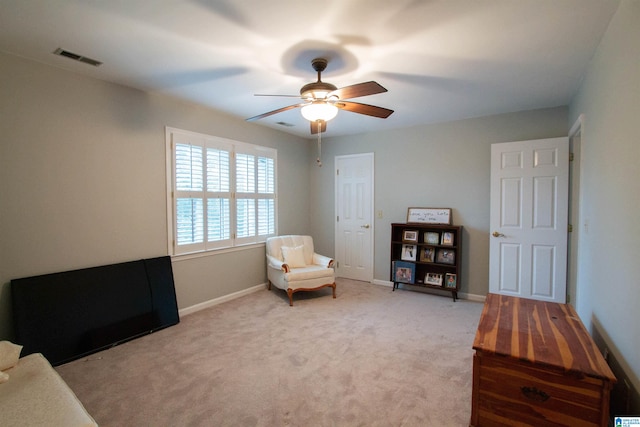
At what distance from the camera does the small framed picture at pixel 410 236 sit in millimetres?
4494

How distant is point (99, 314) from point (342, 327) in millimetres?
2399

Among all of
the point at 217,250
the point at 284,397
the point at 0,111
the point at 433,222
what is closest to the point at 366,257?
the point at 433,222

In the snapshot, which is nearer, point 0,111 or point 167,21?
point 167,21

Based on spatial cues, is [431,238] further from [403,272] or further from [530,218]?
[530,218]

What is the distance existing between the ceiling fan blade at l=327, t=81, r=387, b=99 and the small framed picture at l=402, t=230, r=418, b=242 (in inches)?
111

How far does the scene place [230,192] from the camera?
414cm

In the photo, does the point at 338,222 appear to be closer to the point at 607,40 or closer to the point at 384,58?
the point at 384,58

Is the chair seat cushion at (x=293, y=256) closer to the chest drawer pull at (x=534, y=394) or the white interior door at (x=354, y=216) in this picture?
the white interior door at (x=354, y=216)

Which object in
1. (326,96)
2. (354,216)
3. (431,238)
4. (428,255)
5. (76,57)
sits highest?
(76,57)

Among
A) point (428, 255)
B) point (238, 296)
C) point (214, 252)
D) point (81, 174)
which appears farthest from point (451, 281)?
point (81, 174)

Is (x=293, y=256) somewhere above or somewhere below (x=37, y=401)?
above

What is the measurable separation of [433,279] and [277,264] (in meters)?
2.30

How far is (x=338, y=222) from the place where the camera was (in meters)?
5.37

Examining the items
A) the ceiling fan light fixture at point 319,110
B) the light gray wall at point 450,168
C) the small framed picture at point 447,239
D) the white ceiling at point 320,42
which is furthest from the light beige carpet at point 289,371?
the white ceiling at point 320,42
